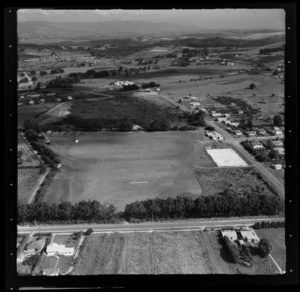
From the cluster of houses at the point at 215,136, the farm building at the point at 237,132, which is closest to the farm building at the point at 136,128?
the cluster of houses at the point at 215,136

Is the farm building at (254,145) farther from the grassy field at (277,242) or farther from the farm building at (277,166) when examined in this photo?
the grassy field at (277,242)

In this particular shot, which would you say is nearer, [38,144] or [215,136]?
[38,144]

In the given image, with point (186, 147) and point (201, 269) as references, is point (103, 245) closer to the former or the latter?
point (201, 269)

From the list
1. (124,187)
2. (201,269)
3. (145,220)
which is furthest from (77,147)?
(201,269)

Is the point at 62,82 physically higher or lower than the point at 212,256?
higher
